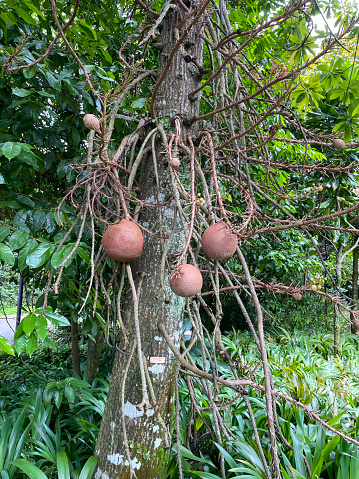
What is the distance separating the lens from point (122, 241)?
97 cm

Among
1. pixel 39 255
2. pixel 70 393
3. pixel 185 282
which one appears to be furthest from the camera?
pixel 70 393

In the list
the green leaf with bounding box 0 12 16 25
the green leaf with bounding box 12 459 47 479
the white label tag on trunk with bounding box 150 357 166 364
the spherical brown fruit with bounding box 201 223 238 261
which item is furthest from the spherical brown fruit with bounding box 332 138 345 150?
the green leaf with bounding box 12 459 47 479

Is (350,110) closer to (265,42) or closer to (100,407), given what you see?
(265,42)

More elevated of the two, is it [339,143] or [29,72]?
[29,72]

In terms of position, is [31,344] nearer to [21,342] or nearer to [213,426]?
[21,342]

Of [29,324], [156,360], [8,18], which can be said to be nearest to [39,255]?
[29,324]

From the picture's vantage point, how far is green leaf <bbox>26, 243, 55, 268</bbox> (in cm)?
130

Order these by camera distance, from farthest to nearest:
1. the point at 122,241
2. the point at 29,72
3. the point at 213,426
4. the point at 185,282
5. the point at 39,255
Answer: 1. the point at 213,426
2. the point at 29,72
3. the point at 39,255
4. the point at 122,241
5. the point at 185,282

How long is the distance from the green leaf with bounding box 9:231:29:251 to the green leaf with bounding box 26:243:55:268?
62mm

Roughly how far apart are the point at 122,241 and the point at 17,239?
65 cm

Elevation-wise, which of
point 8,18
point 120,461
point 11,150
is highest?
point 8,18

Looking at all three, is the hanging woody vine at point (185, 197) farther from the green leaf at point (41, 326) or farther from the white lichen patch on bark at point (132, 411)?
the green leaf at point (41, 326)

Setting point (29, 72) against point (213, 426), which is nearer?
point (29, 72)

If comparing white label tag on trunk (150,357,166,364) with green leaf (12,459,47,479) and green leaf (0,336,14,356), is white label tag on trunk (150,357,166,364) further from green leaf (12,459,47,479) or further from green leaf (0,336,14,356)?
green leaf (12,459,47,479)
